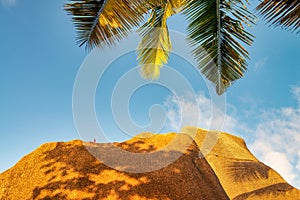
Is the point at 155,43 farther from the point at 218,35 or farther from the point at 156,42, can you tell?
the point at 218,35

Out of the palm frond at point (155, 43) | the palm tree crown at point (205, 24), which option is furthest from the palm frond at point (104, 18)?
the palm frond at point (155, 43)

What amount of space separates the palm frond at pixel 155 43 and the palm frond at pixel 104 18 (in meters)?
2.19

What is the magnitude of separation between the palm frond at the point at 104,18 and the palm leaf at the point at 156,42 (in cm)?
219

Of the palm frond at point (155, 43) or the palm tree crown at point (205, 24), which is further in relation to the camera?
the palm frond at point (155, 43)

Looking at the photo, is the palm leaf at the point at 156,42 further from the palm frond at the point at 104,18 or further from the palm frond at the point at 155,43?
the palm frond at the point at 104,18

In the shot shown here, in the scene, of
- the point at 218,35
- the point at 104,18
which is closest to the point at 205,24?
the point at 218,35

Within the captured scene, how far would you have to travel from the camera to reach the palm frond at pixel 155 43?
23.9 ft

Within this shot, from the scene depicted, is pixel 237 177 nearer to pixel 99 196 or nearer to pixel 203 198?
pixel 203 198

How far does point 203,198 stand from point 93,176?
12.4 feet

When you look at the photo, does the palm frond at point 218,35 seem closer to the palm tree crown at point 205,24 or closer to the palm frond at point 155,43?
the palm tree crown at point 205,24

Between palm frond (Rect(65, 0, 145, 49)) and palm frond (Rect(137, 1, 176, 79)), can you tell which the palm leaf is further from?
palm frond (Rect(65, 0, 145, 49))

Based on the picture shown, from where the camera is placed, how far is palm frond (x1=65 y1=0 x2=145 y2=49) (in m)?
4.57

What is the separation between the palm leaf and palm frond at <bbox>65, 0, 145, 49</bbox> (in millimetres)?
2185

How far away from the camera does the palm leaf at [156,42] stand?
7.25 m
